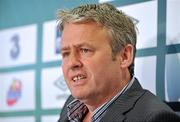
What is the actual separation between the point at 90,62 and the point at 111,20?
0.47 ft

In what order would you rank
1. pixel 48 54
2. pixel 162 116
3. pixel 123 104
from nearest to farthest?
pixel 162 116, pixel 123 104, pixel 48 54

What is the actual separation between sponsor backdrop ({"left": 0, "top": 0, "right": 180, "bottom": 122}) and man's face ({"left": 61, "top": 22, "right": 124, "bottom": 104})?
0.71 ft

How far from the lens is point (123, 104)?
48.4 inches

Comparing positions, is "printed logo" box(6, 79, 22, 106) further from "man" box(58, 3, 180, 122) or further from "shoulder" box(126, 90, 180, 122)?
"shoulder" box(126, 90, 180, 122)

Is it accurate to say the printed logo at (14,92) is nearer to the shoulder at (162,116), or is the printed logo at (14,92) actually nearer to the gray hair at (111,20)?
the gray hair at (111,20)

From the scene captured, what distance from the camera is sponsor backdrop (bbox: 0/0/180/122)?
1401 millimetres

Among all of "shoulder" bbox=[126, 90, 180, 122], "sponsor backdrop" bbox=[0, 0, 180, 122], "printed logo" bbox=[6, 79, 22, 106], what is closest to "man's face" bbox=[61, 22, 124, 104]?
"shoulder" bbox=[126, 90, 180, 122]

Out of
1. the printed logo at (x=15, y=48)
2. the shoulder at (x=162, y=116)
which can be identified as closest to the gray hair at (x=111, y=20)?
the shoulder at (x=162, y=116)

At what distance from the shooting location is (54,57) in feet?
6.07

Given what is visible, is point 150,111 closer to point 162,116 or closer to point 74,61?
point 162,116

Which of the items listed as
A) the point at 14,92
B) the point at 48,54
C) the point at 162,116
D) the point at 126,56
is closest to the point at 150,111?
the point at 162,116

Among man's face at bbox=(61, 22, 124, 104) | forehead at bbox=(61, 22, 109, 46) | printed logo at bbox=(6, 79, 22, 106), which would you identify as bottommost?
printed logo at bbox=(6, 79, 22, 106)

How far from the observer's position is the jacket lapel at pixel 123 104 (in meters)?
1.20

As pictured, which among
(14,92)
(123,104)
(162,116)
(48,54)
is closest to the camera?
(162,116)
